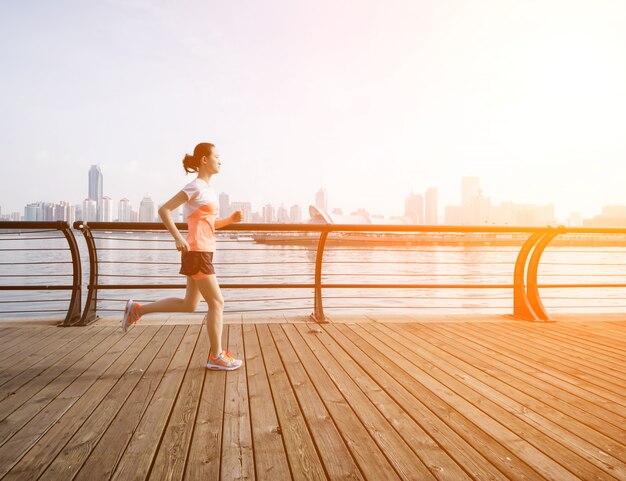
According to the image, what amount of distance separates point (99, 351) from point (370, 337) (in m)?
2.20

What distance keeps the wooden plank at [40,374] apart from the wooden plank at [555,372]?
3106 mm

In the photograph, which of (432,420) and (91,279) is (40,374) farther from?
(432,420)

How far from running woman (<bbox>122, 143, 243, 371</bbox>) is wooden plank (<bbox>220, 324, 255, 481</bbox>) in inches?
10.8

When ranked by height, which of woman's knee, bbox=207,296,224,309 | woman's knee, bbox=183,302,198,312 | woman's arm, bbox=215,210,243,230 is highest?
woman's arm, bbox=215,210,243,230

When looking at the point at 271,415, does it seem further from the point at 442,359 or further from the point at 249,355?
the point at 442,359

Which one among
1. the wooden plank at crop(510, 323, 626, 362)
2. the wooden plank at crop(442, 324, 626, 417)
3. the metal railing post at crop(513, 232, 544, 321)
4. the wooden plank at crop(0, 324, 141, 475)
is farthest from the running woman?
the metal railing post at crop(513, 232, 544, 321)

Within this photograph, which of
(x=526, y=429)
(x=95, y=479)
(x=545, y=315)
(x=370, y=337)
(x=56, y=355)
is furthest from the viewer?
(x=545, y=315)

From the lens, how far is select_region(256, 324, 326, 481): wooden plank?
1.71 metres

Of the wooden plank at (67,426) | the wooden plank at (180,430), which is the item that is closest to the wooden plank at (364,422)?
the wooden plank at (180,430)

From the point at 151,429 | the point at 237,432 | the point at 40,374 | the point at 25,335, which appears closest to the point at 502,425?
the point at 237,432

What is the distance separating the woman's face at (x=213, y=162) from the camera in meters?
2.95

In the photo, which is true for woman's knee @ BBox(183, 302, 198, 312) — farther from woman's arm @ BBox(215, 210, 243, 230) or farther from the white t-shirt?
woman's arm @ BBox(215, 210, 243, 230)

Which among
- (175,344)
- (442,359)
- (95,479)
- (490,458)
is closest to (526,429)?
(490,458)

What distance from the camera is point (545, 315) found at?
4.88 meters
